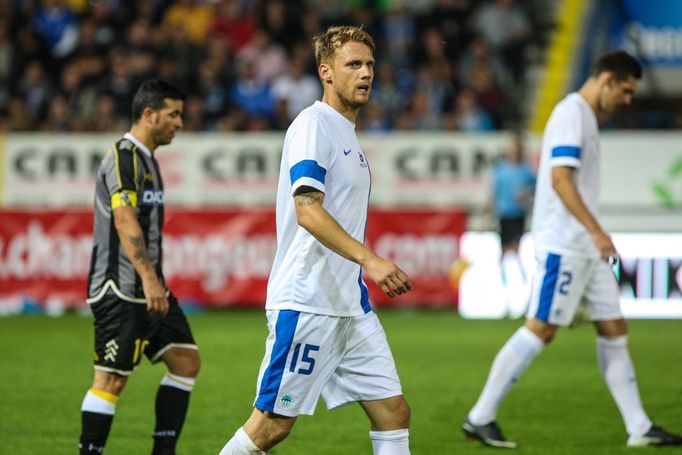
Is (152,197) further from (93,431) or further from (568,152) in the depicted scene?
(568,152)

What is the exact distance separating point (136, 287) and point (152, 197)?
526mm

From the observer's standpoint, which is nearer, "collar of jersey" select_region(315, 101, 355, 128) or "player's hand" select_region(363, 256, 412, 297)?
"player's hand" select_region(363, 256, 412, 297)

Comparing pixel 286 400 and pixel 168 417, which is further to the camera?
pixel 168 417

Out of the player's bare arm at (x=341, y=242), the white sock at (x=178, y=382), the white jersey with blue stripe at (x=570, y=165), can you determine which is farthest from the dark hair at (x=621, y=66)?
the player's bare arm at (x=341, y=242)

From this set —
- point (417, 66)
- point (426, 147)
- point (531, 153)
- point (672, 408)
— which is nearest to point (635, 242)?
point (531, 153)

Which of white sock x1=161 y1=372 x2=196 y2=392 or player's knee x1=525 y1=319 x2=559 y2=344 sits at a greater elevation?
player's knee x1=525 y1=319 x2=559 y2=344

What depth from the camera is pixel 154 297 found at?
641cm

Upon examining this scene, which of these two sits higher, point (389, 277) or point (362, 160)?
point (362, 160)

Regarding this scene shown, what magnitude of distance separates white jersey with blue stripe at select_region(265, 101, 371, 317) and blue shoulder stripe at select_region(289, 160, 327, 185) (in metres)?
0.08

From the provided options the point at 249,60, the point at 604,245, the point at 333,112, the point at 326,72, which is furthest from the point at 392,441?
the point at 249,60

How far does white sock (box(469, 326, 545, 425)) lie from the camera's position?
7699mm

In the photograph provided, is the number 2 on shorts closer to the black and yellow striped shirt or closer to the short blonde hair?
the black and yellow striped shirt

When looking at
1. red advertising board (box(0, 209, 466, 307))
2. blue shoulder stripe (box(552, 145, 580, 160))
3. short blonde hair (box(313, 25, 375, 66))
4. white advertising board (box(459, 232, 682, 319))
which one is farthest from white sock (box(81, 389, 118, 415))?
white advertising board (box(459, 232, 682, 319))

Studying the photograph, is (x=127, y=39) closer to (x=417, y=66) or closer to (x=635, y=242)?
(x=417, y=66)
